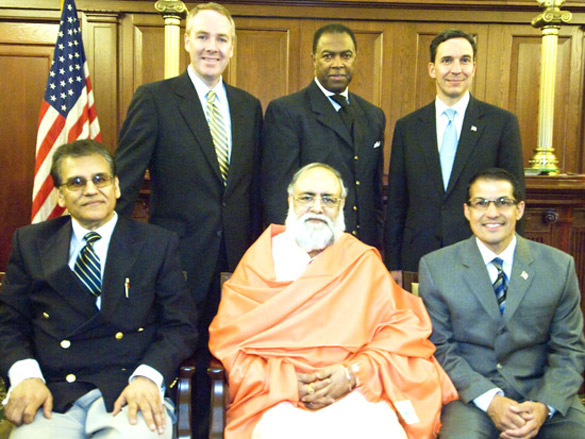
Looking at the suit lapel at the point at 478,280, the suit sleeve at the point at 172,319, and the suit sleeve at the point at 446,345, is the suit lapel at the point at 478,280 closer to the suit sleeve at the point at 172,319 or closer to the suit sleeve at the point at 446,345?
the suit sleeve at the point at 446,345

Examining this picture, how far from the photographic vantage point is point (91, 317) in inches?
92.9

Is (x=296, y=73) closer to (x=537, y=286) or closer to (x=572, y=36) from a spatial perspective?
(x=572, y=36)

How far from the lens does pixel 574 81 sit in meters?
5.63

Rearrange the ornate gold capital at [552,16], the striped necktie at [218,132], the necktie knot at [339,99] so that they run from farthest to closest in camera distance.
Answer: the ornate gold capital at [552,16] < the necktie knot at [339,99] < the striped necktie at [218,132]

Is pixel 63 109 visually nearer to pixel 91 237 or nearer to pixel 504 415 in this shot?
pixel 91 237

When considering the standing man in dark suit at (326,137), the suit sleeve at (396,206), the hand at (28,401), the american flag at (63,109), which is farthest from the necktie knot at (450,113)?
the american flag at (63,109)

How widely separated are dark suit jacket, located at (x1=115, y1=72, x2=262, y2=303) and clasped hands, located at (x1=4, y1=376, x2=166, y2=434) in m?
0.83

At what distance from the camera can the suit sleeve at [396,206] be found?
3.36 metres

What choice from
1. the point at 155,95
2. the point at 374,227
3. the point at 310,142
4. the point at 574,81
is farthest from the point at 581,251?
the point at 155,95

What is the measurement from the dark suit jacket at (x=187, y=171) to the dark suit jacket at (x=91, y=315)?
503 mm

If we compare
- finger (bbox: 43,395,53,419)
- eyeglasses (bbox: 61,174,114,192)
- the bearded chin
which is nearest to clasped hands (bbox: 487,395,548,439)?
the bearded chin

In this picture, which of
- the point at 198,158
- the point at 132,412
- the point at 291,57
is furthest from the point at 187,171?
the point at 291,57

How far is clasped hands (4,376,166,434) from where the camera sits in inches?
86.0

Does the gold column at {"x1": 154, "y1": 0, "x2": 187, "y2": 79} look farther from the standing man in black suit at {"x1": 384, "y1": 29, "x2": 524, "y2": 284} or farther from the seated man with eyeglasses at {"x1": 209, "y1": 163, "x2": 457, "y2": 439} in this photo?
the seated man with eyeglasses at {"x1": 209, "y1": 163, "x2": 457, "y2": 439}
